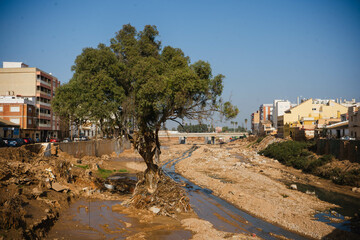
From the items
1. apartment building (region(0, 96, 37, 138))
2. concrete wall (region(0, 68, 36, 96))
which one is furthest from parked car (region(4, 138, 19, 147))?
concrete wall (region(0, 68, 36, 96))

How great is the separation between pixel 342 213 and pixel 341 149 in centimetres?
2336

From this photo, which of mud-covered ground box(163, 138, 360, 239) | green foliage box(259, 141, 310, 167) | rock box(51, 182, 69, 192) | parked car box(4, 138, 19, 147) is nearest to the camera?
mud-covered ground box(163, 138, 360, 239)

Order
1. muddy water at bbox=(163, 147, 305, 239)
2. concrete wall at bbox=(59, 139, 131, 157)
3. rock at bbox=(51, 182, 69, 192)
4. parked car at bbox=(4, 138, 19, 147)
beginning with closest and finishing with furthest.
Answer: muddy water at bbox=(163, 147, 305, 239)
rock at bbox=(51, 182, 69, 192)
concrete wall at bbox=(59, 139, 131, 157)
parked car at bbox=(4, 138, 19, 147)

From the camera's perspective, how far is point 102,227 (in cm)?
1498

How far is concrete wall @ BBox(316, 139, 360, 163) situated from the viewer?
3857 cm

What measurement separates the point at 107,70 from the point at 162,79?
4.38 m

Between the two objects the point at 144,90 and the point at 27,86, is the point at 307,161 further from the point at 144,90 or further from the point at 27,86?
the point at 27,86

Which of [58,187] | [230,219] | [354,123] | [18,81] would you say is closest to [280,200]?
[230,219]

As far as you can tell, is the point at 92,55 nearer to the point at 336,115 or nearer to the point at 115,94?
the point at 115,94

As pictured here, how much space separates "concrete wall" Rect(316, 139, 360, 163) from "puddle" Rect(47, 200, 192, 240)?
3291 centimetres

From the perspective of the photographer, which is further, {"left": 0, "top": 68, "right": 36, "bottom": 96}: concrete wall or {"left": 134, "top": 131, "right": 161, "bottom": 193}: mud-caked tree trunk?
{"left": 0, "top": 68, "right": 36, "bottom": 96}: concrete wall

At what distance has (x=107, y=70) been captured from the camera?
1956cm

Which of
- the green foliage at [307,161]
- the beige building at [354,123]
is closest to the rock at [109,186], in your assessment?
the green foliage at [307,161]

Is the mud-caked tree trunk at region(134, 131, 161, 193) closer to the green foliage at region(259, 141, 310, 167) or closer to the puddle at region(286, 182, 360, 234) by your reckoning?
the puddle at region(286, 182, 360, 234)
